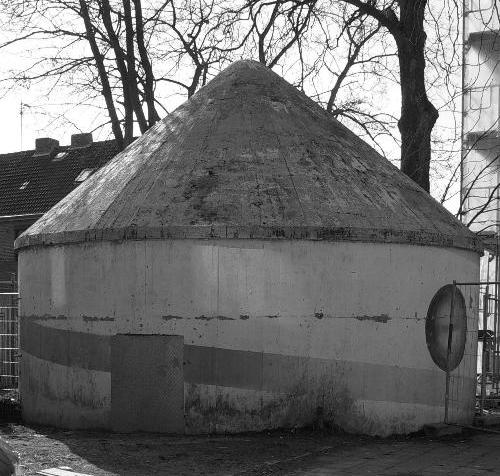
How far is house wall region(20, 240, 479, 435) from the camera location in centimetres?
1052

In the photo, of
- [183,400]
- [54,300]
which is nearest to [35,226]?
[54,300]

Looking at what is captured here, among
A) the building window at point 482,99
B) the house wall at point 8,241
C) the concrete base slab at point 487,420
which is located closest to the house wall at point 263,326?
the concrete base slab at point 487,420

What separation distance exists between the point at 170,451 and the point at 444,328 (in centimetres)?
376

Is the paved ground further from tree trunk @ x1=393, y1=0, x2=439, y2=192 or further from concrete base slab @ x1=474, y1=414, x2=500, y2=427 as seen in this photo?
tree trunk @ x1=393, y1=0, x2=439, y2=192

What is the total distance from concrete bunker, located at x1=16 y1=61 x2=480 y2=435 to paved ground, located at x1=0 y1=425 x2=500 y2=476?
0.38 metres

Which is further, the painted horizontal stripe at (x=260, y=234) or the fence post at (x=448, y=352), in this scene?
the fence post at (x=448, y=352)

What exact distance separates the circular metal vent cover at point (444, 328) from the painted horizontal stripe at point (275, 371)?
23 centimetres

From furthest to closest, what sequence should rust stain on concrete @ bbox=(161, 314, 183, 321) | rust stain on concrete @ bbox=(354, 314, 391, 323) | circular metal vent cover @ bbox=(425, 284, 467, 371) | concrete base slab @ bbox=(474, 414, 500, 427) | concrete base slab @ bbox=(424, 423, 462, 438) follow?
concrete base slab @ bbox=(474, 414, 500, 427), circular metal vent cover @ bbox=(425, 284, 467, 371), concrete base slab @ bbox=(424, 423, 462, 438), rust stain on concrete @ bbox=(354, 314, 391, 323), rust stain on concrete @ bbox=(161, 314, 183, 321)

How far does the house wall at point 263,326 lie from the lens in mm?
10516

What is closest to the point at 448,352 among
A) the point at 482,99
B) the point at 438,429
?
the point at 438,429

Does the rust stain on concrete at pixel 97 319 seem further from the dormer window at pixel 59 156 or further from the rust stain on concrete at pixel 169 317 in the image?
the dormer window at pixel 59 156

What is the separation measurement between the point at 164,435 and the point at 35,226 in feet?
11.3

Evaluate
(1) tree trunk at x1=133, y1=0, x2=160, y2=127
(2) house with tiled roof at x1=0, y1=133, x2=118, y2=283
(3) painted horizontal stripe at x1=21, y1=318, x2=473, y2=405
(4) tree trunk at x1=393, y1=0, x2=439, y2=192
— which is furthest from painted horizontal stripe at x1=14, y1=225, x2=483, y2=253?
(2) house with tiled roof at x1=0, y1=133, x2=118, y2=283

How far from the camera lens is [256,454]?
30.7 ft
